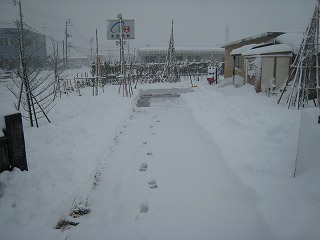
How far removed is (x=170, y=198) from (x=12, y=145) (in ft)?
7.95

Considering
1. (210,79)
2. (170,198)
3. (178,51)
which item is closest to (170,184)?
(170,198)

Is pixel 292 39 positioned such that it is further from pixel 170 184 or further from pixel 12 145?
pixel 12 145

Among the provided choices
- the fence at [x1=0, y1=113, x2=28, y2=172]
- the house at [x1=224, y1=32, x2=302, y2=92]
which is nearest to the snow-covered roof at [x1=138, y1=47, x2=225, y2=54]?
the house at [x1=224, y1=32, x2=302, y2=92]

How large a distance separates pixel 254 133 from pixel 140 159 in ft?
9.22

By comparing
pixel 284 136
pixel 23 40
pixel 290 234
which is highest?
pixel 23 40

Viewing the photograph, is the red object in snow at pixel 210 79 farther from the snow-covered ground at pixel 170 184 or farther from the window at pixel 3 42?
the window at pixel 3 42

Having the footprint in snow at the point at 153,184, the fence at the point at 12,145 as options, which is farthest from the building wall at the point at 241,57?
the fence at the point at 12,145

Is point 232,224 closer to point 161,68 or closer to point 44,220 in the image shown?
point 44,220

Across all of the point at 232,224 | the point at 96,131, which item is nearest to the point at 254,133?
the point at 232,224

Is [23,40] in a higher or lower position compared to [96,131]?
higher


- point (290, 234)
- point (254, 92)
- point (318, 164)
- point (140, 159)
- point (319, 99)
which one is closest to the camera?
point (290, 234)

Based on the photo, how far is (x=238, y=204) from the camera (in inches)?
137

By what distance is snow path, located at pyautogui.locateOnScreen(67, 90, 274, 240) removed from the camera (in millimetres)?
3002

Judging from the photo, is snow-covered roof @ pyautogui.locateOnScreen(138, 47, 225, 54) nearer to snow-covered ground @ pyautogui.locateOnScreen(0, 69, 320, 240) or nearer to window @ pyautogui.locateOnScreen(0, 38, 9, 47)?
window @ pyautogui.locateOnScreen(0, 38, 9, 47)
